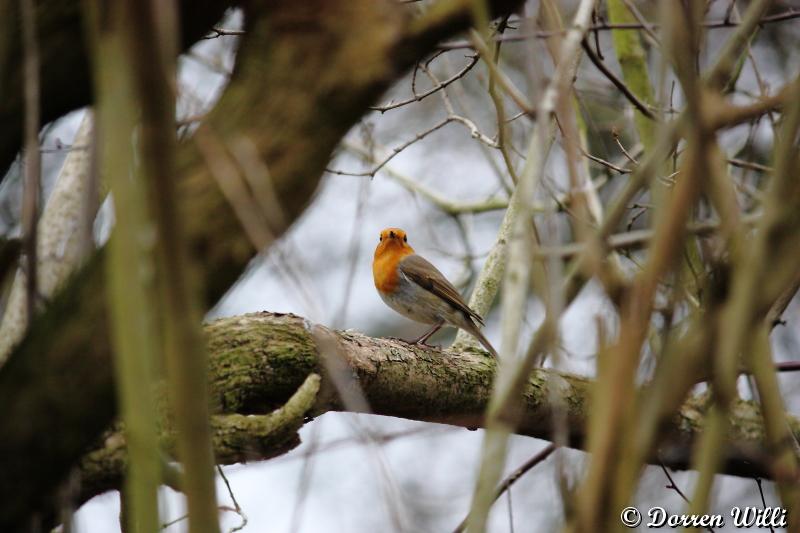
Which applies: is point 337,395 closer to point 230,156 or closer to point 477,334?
point 230,156

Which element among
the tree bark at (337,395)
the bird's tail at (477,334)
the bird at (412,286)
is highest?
the bird at (412,286)

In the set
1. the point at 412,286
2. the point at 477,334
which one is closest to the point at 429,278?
the point at 412,286

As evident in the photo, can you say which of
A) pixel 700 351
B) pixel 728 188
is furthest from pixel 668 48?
pixel 700 351

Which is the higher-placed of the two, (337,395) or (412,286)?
(412,286)

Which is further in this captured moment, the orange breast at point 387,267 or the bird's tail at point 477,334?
the orange breast at point 387,267

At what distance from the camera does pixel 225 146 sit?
5.11ft

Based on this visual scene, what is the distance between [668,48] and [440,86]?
221 centimetres

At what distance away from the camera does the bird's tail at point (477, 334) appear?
4.31m

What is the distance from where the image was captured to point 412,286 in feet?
18.1

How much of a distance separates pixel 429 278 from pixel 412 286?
0.50 feet

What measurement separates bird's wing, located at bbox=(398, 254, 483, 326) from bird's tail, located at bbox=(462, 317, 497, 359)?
240mm

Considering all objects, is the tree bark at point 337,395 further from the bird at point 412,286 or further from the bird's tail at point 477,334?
the bird at point 412,286

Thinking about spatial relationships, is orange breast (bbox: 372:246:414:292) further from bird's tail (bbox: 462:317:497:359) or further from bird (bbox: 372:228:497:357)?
bird's tail (bbox: 462:317:497:359)

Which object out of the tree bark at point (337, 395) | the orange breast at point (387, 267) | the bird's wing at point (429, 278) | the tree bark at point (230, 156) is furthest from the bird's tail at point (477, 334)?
the tree bark at point (230, 156)
